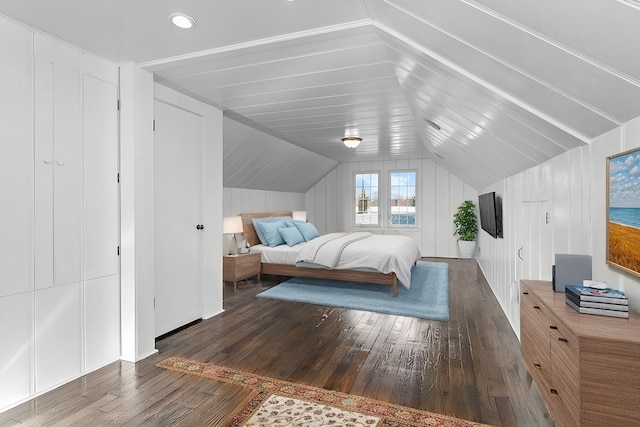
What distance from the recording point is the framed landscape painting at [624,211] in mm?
1396

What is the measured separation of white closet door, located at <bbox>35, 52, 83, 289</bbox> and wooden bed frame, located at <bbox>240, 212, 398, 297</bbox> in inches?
126

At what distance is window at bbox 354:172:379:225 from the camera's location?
28.2 ft

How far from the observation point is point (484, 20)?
4.37 feet

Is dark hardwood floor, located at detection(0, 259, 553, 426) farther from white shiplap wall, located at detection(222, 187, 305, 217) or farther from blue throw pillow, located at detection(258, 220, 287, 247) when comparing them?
white shiplap wall, located at detection(222, 187, 305, 217)

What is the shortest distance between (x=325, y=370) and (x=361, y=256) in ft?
7.76

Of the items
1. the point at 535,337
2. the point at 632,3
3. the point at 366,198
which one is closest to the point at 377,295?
the point at 535,337

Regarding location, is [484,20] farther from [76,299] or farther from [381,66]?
[76,299]

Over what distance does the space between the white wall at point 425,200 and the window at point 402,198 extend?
0.41ft

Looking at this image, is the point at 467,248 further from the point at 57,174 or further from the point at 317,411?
the point at 57,174

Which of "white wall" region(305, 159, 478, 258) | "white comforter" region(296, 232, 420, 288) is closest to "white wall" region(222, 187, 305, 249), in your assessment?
"white wall" region(305, 159, 478, 258)

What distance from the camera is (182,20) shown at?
209 centimetres

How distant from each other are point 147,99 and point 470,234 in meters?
6.72

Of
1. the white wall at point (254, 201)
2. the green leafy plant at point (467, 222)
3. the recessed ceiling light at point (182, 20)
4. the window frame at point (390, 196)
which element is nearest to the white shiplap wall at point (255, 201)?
the white wall at point (254, 201)

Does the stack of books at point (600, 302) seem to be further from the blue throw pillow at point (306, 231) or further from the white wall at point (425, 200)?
the white wall at point (425, 200)
